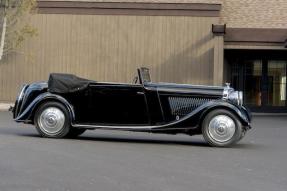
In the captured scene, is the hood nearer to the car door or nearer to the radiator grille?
the radiator grille

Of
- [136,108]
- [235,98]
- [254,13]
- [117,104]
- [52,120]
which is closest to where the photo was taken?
[235,98]

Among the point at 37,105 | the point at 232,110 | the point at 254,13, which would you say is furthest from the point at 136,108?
the point at 254,13

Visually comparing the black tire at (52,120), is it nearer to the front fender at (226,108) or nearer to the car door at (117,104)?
the car door at (117,104)

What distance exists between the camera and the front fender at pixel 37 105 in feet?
42.0

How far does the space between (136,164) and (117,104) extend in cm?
339

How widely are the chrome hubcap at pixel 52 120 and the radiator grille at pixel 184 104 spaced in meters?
2.27

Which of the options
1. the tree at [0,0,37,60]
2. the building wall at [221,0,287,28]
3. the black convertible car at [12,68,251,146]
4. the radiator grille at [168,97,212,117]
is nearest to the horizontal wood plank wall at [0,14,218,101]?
the tree at [0,0,37,60]

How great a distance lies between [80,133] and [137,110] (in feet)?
5.76

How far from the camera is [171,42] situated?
2681 cm

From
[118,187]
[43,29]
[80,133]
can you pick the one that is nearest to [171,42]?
[43,29]

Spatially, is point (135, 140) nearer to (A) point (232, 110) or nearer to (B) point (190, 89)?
(B) point (190, 89)

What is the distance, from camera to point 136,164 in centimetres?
943

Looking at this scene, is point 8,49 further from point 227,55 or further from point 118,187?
point 118,187

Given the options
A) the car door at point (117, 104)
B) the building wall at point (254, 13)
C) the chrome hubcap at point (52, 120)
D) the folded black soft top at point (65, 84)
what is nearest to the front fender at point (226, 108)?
the car door at point (117, 104)
